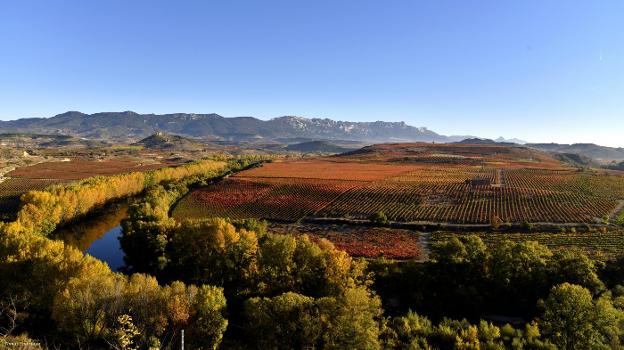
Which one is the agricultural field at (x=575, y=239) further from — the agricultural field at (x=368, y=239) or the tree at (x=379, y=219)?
the tree at (x=379, y=219)

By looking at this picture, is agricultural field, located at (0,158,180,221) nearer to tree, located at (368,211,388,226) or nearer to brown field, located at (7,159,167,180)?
brown field, located at (7,159,167,180)

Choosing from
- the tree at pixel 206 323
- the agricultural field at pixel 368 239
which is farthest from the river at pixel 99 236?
the tree at pixel 206 323

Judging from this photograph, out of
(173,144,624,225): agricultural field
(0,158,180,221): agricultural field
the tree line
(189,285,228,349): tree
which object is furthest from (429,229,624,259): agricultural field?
(0,158,180,221): agricultural field

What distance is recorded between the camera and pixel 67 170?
16862 centimetres

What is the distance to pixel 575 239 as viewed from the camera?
67062 millimetres

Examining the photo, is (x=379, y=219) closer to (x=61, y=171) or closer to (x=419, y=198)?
(x=419, y=198)

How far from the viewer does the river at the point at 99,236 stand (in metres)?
65.2

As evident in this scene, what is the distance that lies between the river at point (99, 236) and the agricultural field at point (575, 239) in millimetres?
52356

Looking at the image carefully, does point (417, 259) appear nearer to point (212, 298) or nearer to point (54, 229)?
point (212, 298)

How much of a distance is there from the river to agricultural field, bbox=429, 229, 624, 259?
5236 centimetres

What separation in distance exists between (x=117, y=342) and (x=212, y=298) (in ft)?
26.2

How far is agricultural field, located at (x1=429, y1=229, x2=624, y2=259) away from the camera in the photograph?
6084 centimetres

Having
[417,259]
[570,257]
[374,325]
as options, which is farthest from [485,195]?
[374,325]

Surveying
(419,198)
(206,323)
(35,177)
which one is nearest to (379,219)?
(419,198)
